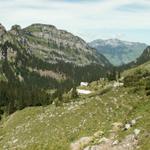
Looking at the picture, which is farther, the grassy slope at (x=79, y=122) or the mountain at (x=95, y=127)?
the grassy slope at (x=79, y=122)

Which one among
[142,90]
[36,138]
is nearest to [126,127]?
[36,138]

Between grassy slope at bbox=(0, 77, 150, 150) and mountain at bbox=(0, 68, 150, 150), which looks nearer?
mountain at bbox=(0, 68, 150, 150)

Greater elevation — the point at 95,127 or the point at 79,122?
the point at 95,127

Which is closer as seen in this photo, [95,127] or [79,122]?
[95,127]

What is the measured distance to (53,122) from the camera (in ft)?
176

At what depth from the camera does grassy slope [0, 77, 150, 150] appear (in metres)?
44.0

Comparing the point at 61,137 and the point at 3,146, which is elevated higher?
the point at 61,137

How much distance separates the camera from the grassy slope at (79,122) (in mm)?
44031

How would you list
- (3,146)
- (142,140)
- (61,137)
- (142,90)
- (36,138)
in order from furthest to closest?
(142,90)
(3,146)
(36,138)
(61,137)
(142,140)

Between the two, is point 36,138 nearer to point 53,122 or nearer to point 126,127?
point 53,122

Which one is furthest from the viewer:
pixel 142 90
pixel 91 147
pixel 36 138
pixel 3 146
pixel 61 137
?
pixel 142 90

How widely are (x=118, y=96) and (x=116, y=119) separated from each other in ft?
38.1

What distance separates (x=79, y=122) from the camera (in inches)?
1935

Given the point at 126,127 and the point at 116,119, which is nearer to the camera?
the point at 126,127
